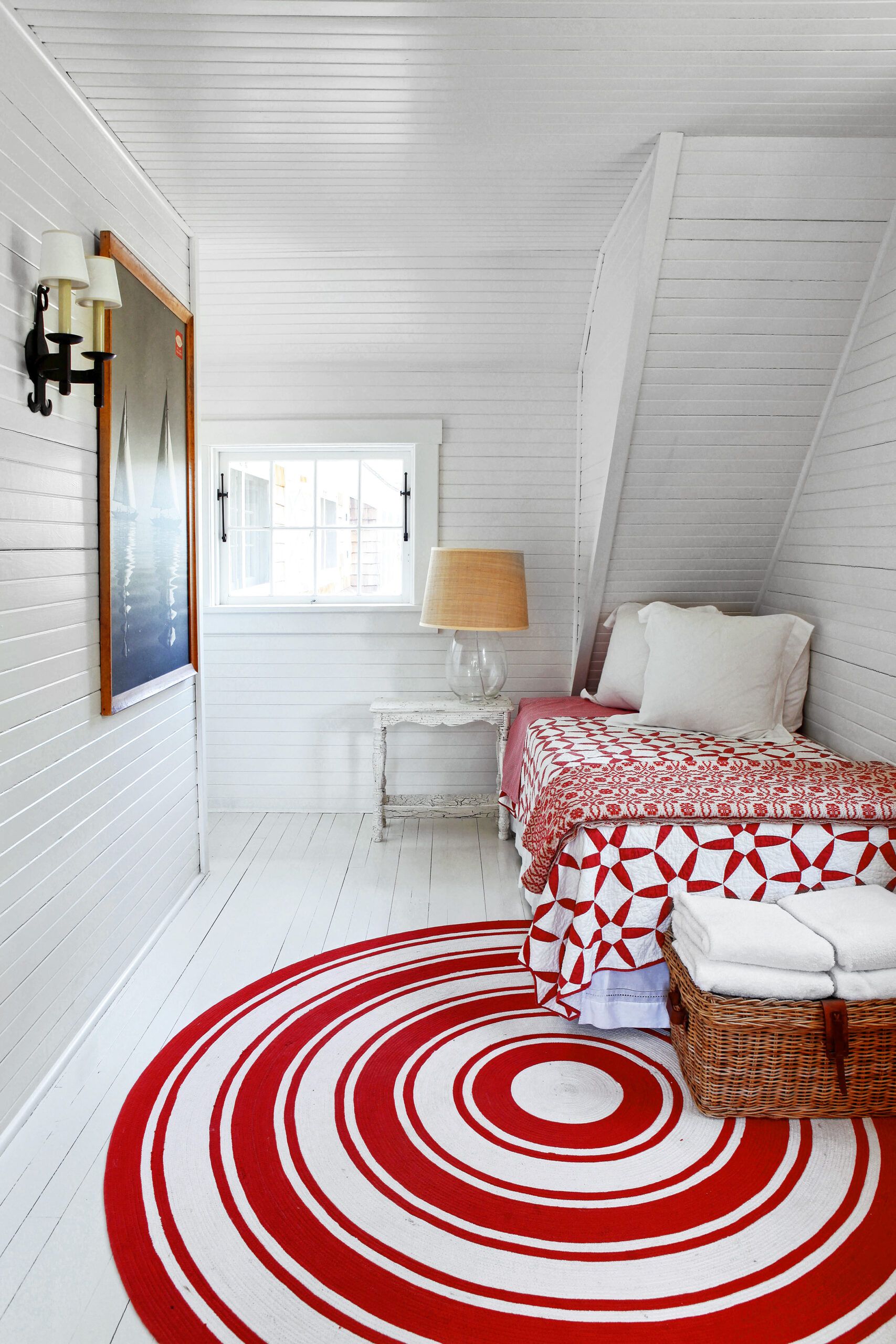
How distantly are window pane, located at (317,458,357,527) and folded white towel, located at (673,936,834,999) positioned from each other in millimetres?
2759

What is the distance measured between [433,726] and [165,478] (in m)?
1.67

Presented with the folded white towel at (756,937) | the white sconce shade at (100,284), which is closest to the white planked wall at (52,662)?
the white sconce shade at (100,284)

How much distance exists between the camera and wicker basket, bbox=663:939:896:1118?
206 cm

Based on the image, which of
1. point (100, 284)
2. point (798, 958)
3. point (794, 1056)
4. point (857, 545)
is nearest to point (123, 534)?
point (100, 284)

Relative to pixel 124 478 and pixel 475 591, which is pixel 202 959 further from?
pixel 475 591

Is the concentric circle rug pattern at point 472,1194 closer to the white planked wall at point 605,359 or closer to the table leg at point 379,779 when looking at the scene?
the table leg at point 379,779

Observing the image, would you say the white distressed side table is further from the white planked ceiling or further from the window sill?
the white planked ceiling

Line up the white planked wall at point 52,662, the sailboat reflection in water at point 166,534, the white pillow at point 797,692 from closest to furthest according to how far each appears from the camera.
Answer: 1. the white planked wall at point 52,662
2. the sailboat reflection in water at point 166,534
3. the white pillow at point 797,692

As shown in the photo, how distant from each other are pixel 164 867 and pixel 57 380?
1.64 metres

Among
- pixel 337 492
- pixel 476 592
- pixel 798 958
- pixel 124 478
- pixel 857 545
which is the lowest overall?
pixel 798 958

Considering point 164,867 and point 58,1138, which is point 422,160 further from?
point 58,1138

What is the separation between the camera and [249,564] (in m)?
4.32

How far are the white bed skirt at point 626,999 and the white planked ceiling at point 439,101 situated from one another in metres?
2.22

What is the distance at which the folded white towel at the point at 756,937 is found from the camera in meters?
2.07
